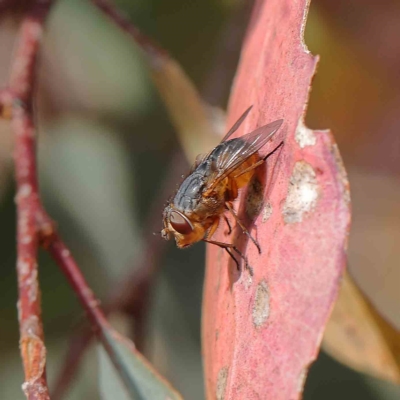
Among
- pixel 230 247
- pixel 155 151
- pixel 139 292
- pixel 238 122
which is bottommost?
pixel 139 292

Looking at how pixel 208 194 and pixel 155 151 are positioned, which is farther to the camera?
pixel 155 151

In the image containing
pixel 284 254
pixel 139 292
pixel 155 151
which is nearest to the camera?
pixel 284 254

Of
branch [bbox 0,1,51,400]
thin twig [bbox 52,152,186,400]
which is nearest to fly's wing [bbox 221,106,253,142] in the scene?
branch [bbox 0,1,51,400]

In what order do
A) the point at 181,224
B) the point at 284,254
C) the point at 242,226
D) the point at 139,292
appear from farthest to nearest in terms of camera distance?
the point at 139,292, the point at 181,224, the point at 242,226, the point at 284,254

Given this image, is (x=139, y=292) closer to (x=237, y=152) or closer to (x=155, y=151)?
(x=155, y=151)

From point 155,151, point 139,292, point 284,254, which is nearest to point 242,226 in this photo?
point 284,254

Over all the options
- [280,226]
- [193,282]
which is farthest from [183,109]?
Result: [280,226]

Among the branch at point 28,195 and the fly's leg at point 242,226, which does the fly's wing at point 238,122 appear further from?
the branch at point 28,195

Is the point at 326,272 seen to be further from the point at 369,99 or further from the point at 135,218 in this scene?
the point at 135,218

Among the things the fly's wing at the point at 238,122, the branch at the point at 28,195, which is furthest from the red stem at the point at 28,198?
the fly's wing at the point at 238,122
